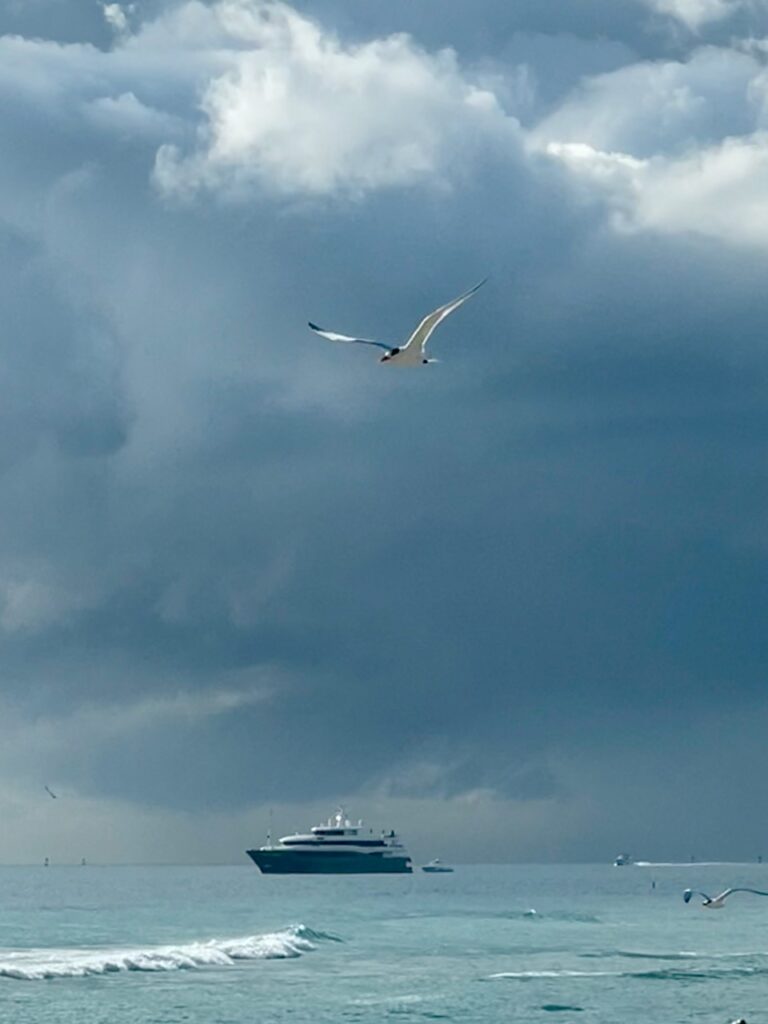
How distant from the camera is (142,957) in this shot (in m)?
85.6

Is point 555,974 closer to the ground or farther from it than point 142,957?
closer to the ground

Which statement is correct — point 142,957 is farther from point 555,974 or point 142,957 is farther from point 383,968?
point 555,974

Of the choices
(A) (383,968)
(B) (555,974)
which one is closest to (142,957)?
(A) (383,968)

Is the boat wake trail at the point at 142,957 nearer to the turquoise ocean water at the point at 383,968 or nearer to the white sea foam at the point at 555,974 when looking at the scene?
the turquoise ocean water at the point at 383,968

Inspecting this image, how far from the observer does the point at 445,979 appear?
77875 mm

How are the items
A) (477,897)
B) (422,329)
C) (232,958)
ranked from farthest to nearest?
(477,897) → (232,958) → (422,329)

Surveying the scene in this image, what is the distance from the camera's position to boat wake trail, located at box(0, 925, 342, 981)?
265ft

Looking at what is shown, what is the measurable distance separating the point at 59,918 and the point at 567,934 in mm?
45770

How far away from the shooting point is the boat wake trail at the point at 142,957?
3182 inches

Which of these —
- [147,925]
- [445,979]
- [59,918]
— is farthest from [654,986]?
[59,918]

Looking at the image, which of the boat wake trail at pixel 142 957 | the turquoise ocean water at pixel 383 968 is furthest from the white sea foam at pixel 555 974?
the boat wake trail at pixel 142 957

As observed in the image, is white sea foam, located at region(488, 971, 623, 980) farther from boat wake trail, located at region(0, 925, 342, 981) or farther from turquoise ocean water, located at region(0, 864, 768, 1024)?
boat wake trail, located at region(0, 925, 342, 981)

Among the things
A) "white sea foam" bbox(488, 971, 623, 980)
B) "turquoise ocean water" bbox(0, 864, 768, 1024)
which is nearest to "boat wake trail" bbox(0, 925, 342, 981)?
"turquoise ocean water" bbox(0, 864, 768, 1024)

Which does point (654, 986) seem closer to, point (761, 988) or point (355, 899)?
point (761, 988)
